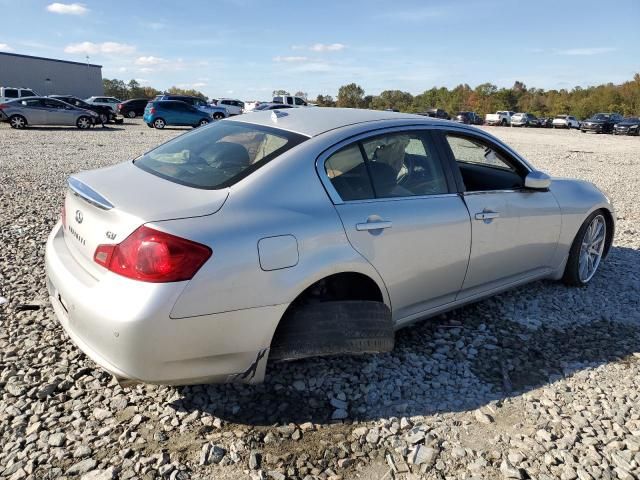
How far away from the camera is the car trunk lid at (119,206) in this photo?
7.53ft

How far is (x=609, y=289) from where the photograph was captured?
4.53 meters

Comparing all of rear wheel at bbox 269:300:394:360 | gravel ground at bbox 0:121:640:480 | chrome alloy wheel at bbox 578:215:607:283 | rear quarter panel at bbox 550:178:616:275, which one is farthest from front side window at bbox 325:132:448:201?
chrome alloy wheel at bbox 578:215:607:283

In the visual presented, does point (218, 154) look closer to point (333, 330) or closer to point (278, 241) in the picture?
point (278, 241)

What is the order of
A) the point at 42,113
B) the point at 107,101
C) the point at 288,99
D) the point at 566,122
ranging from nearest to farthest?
the point at 42,113
the point at 107,101
the point at 288,99
the point at 566,122

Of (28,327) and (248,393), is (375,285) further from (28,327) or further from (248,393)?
(28,327)

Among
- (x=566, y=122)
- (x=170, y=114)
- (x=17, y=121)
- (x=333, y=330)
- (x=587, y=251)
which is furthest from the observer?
(x=566, y=122)

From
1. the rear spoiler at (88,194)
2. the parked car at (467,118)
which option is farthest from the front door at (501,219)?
the parked car at (467,118)

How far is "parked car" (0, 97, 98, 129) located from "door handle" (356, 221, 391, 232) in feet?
79.6

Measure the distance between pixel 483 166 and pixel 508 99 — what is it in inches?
3392

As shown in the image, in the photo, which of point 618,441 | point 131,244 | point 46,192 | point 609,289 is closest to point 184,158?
point 131,244

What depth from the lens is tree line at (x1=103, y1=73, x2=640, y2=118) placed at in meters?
70.1

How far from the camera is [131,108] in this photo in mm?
35875

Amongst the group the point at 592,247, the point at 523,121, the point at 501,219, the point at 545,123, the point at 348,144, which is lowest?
the point at 592,247

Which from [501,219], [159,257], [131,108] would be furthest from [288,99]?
[159,257]
